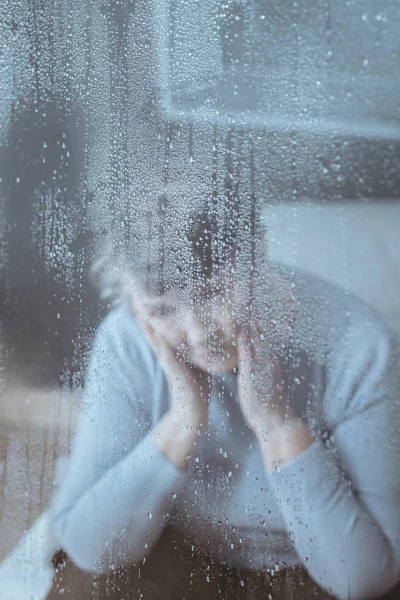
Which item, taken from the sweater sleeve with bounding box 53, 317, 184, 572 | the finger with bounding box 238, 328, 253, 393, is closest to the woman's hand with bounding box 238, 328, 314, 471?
the finger with bounding box 238, 328, 253, 393

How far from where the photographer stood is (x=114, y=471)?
2.47 feet

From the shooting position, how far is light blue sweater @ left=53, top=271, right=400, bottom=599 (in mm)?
430

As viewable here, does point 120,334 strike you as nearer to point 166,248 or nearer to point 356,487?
point 166,248

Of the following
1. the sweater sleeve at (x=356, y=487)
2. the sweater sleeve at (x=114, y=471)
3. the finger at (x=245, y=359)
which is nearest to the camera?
the sweater sleeve at (x=356, y=487)

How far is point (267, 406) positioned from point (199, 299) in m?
0.14

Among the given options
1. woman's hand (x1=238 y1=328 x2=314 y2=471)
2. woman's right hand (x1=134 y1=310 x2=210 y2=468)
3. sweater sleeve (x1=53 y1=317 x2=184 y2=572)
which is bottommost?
sweater sleeve (x1=53 y1=317 x2=184 y2=572)

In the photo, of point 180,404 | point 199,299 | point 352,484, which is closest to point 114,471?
point 180,404

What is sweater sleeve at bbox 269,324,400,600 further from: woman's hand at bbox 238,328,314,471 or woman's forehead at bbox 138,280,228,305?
woman's forehead at bbox 138,280,228,305

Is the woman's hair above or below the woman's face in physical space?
above

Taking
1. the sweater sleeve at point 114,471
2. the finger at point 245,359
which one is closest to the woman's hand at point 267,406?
the finger at point 245,359

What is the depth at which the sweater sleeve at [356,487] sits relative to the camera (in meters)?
0.42

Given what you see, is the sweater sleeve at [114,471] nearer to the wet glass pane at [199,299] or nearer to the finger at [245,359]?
the wet glass pane at [199,299]

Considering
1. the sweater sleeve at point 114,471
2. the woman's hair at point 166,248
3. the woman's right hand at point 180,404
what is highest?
the woman's hair at point 166,248

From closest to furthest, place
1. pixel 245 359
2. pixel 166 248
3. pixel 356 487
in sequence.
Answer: pixel 356 487, pixel 245 359, pixel 166 248
